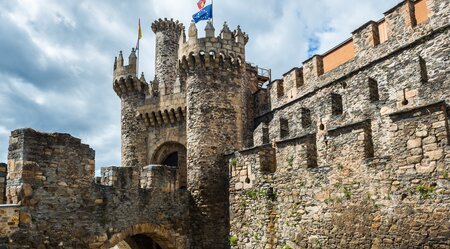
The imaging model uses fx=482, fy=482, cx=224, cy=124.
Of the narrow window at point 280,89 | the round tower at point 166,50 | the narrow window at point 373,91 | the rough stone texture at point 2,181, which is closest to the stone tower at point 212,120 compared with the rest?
the narrow window at point 280,89

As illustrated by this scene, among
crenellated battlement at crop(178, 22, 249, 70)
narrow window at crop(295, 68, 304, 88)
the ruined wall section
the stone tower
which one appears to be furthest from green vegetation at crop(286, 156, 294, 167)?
crenellated battlement at crop(178, 22, 249, 70)

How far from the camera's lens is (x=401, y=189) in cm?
905

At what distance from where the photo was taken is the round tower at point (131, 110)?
19297mm

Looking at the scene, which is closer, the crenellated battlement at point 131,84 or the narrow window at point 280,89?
the narrow window at point 280,89

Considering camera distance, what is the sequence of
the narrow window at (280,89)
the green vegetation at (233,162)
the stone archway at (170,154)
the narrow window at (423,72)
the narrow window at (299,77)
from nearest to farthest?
the narrow window at (423,72) → the green vegetation at (233,162) → the narrow window at (299,77) → the narrow window at (280,89) → the stone archway at (170,154)

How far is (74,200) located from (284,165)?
5.39 metres

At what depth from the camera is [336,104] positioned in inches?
486

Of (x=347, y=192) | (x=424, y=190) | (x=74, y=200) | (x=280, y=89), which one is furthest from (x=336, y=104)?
(x=74, y=200)

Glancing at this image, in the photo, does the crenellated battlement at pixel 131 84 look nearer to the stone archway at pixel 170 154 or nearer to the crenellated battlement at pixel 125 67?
the crenellated battlement at pixel 125 67

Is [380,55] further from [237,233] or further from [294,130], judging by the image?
[237,233]

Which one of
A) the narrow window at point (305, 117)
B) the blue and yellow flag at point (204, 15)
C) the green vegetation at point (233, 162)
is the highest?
the blue and yellow flag at point (204, 15)

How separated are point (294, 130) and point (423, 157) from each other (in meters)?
5.83

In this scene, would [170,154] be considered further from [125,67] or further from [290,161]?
[290,161]

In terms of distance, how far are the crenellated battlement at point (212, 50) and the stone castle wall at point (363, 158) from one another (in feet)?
8.55
